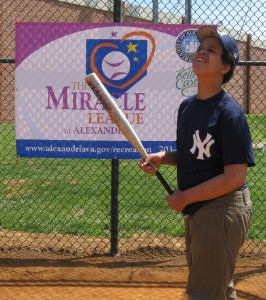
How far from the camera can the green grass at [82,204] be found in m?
6.60

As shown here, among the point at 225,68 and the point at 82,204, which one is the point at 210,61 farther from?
the point at 82,204

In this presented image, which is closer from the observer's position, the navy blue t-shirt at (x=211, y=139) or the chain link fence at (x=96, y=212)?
the navy blue t-shirt at (x=211, y=139)

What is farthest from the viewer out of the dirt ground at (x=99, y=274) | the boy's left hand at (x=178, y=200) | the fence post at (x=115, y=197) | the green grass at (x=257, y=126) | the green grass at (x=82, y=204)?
the green grass at (x=257, y=126)

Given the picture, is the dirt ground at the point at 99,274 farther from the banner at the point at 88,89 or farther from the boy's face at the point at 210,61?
the boy's face at the point at 210,61

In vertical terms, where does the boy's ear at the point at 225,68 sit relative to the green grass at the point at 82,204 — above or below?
above

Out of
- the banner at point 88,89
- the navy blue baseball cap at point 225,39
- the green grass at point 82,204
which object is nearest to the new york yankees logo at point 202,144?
the navy blue baseball cap at point 225,39

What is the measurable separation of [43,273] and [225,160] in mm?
2838

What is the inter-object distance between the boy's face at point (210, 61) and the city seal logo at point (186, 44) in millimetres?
2296

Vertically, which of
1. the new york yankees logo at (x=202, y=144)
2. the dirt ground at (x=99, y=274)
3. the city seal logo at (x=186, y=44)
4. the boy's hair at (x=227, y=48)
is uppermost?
the city seal logo at (x=186, y=44)

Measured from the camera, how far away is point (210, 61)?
10.3ft

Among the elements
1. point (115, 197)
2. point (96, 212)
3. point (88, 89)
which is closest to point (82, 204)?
point (96, 212)

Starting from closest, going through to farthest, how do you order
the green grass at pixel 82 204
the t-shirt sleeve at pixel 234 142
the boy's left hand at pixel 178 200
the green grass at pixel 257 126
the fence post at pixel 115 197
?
the t-shirt sleeve at pixel 234 142 < the boy's left hand at pixel 178 200 < the fence post at pixel 115 197 < the green grass at pixel 82 204 < the green grass at pixel 257 126

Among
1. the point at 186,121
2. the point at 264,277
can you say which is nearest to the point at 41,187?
the point at 264,277

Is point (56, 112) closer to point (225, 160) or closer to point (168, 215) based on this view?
point (168, 215)
